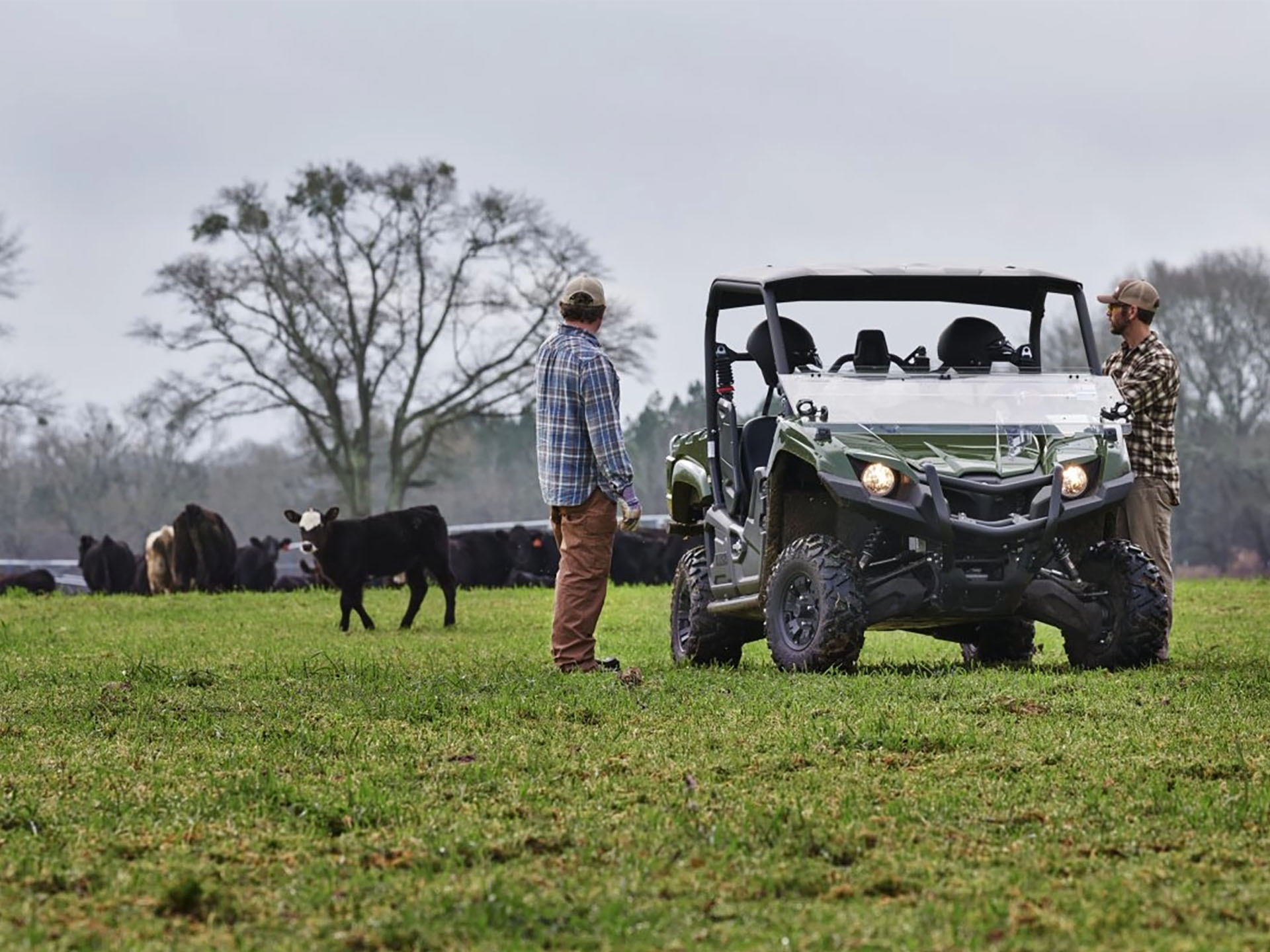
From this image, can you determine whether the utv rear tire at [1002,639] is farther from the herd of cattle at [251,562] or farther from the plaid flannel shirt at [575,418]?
the herd of cattle at [251,562]

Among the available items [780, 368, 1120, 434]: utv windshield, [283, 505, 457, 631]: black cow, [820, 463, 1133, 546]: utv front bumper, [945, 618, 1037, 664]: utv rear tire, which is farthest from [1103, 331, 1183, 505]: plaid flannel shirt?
[283, 505, 457, 631]: black cow

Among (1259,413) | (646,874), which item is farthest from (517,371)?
(646,874)

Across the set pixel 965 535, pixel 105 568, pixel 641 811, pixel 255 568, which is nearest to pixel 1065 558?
pixel 965 535

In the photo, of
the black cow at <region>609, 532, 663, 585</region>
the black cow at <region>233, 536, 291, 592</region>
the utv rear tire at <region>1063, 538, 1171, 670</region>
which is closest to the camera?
the utv rear tire at <region>1063, 538, 1171, 670</region>

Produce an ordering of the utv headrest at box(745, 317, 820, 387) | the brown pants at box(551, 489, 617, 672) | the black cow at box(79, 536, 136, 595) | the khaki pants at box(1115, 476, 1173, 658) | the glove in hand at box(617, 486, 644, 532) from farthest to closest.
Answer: the black cow at box(79, 536, 136, 595) < the khaki pants at box(1115, 476, 1173, 658) < the utv headrest at box(745, 317, 820, 387) < the brown pants at box(551, 489, 617, 672) < the glove in hand at box(617, 486, 644, 532)

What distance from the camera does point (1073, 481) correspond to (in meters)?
11.0

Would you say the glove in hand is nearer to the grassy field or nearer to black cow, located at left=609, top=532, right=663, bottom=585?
the grassy field

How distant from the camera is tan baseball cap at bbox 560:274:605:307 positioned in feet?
39.7

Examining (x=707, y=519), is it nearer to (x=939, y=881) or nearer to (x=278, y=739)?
(x=278, y=739)

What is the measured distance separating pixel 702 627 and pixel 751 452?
1390 mm

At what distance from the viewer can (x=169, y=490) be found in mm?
99562

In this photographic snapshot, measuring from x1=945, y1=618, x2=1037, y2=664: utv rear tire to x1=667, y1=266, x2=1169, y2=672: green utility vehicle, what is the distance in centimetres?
2

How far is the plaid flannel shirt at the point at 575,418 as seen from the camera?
12.0 meters

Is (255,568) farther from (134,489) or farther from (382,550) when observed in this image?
(134,489)
